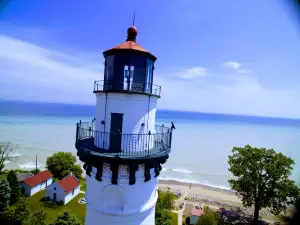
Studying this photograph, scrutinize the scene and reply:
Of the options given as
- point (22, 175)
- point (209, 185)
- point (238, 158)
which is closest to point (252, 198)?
point (238, 158)

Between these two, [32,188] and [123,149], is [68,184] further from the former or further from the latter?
[123,149]

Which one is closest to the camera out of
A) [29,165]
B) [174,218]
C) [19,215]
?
[19,215]

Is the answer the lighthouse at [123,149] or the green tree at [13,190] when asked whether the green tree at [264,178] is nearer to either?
the lighthouse at [123,149]

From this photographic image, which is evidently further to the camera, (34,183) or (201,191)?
(201,191)

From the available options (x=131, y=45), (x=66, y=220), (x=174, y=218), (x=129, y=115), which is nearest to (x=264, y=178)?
(x=174, y=218)

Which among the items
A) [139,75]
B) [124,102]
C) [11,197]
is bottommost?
[11,197]

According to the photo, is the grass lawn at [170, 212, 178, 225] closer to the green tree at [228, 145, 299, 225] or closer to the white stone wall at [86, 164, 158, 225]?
the green tree at [228, 145, 299, 225]

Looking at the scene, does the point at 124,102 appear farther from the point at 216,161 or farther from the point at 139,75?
the point at 216,161
